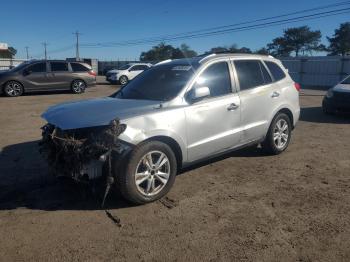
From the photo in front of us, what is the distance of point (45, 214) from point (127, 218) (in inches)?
37.6

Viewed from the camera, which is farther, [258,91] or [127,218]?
[258,91]

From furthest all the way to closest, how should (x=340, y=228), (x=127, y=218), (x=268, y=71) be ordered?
(x=268, y=71) < (x=127, y=218) < (x=340, y=228)

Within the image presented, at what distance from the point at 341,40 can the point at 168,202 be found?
2899 inches

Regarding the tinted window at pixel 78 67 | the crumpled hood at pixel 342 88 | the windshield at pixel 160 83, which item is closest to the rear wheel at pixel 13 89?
the tinted window at pixel 78 67

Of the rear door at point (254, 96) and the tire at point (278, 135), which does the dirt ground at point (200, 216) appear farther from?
the rear door at point (254, 96)

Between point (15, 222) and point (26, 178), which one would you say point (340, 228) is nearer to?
point (15, 222)

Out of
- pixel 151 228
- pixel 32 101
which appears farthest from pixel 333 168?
pixel 32 101

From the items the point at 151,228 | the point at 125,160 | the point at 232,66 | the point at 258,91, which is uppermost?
the point at 232,66

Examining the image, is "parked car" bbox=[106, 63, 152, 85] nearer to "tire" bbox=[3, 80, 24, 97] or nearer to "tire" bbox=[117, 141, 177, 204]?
"tire" bbox=[3, 80, 24, 97]

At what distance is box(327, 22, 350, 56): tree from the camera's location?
6800 cm

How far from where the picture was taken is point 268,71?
629cm

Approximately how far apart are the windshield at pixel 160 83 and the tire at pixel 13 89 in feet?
42.2

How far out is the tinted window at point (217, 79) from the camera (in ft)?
17.0

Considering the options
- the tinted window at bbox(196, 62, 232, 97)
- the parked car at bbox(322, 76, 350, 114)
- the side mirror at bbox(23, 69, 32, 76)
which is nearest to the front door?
the tinted window at bbox(196, 62, 232, 97)
